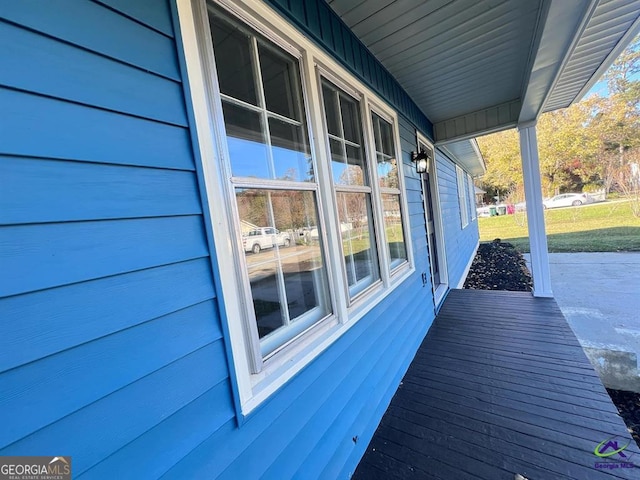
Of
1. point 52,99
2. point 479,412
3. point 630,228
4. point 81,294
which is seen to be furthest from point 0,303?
point 630,228

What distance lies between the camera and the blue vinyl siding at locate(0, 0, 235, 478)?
560mm

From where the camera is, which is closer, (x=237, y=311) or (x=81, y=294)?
(x=81, y=294)

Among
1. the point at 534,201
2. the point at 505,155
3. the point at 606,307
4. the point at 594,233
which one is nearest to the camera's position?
the point at 534,201

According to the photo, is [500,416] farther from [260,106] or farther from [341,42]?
[341,42]

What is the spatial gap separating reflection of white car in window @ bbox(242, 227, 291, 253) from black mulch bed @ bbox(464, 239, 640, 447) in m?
2.73

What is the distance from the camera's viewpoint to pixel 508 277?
18.6 feet

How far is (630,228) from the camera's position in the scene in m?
9.89

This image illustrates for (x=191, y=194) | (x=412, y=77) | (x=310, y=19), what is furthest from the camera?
(x=412, y=77)

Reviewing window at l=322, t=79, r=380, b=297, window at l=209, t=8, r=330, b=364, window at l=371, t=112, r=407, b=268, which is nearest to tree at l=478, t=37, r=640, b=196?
window at l=371, t=112, r=407, b=268

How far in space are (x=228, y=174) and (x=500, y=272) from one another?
6896 mm

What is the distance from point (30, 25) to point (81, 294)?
1.96 feet

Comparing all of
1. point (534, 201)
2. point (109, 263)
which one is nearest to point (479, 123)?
point (534, 201)

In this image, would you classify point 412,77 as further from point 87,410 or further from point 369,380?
point 87,410

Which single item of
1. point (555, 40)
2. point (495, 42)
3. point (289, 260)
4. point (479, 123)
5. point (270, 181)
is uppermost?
point (495, 42)
